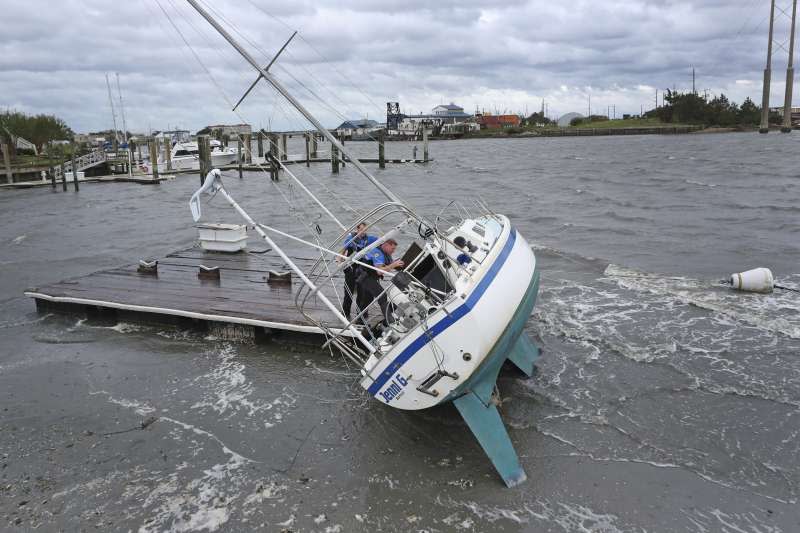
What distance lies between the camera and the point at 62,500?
19.3ft

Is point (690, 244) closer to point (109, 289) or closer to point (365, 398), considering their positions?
point (365, 398)

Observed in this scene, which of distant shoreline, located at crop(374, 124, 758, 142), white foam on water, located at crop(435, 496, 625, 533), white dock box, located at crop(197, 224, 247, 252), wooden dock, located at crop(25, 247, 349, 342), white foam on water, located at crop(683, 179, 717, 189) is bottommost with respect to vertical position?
white foam on water, located at crop(435, 496, 625, 533)

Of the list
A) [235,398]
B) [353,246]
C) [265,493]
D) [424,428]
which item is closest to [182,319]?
[235,398]

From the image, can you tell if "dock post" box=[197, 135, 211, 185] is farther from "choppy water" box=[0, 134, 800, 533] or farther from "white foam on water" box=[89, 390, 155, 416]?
"white foam on water" box=[89, 390, 155, 416]

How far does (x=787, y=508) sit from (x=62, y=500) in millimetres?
6761

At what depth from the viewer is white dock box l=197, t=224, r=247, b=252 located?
13531 mm

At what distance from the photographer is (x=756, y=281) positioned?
1189cm

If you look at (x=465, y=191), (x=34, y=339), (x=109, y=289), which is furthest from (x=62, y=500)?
(x=465, y=191)

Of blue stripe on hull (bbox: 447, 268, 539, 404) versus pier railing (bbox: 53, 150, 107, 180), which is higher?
pier railing (bbox: 53, 150, 107, 180)

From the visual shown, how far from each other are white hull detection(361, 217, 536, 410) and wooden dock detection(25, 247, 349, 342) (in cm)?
262

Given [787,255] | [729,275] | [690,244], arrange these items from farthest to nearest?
[690,244]
[787,255]
[729,275]

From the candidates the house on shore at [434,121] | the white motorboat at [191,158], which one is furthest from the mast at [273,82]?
the house on shore at [434,121]

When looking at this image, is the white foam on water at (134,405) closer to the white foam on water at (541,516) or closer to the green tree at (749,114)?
the white foam on water at (541,516)

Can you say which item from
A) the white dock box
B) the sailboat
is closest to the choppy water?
the sailboat
